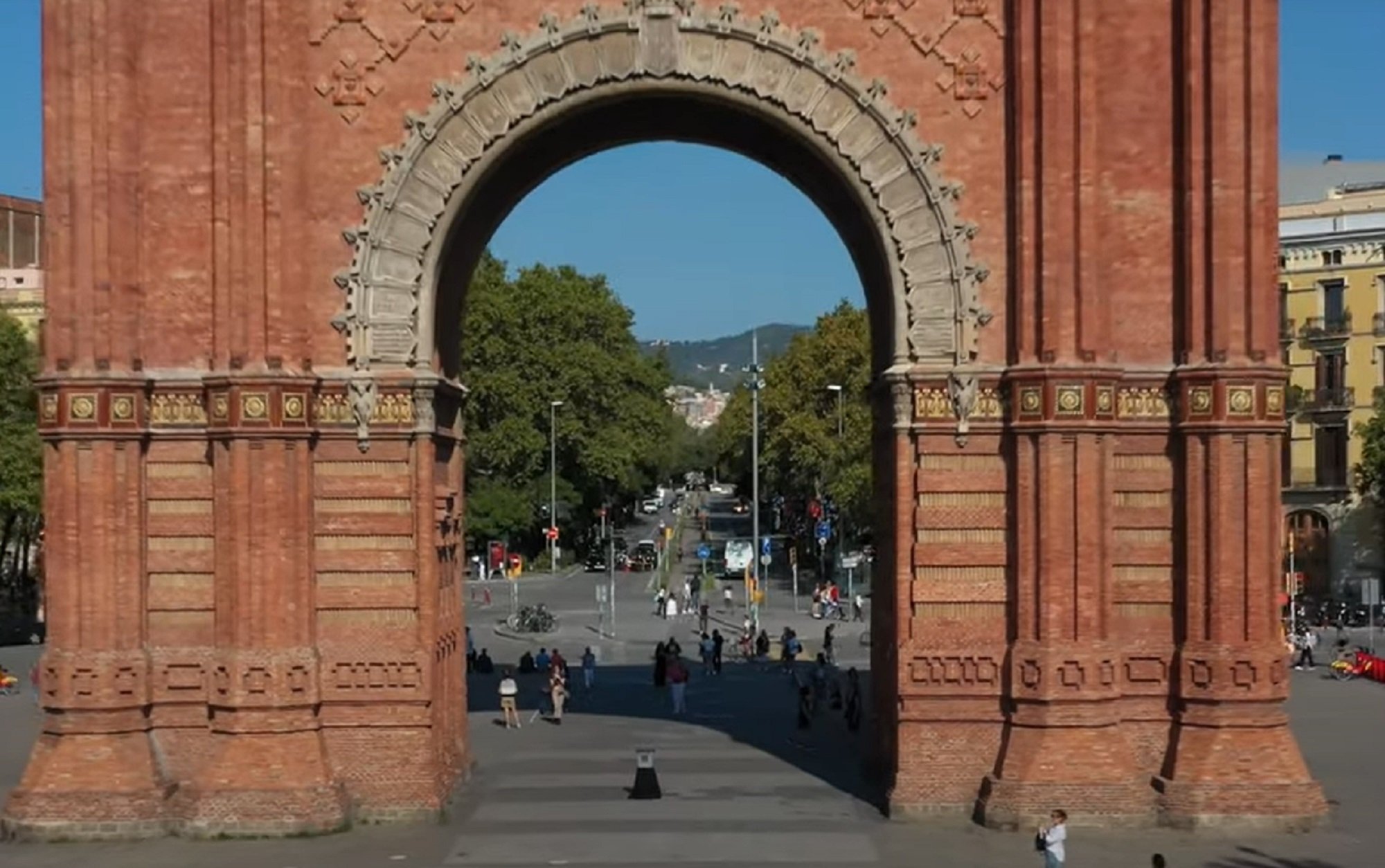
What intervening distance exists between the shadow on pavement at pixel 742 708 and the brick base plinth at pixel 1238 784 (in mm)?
3776

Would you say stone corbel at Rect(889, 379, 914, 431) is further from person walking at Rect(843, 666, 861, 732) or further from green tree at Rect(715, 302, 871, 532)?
green tree at Rect(715, 302, 871, 532)

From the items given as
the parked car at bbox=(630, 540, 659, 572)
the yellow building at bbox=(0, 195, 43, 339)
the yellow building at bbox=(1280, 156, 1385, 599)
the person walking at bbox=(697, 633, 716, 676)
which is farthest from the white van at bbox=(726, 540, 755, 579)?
the person walking at bbox=(697, 633, 716, 676)

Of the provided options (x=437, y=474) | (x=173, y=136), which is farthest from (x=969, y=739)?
(x=173, y=136)

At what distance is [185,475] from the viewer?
22969mm

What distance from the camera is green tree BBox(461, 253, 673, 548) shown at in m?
84.3

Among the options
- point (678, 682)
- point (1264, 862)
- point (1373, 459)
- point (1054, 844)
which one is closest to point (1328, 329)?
point (1373, 459)

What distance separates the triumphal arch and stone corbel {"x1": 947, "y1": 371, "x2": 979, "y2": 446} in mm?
42

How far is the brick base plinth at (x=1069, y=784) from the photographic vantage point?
22078mm

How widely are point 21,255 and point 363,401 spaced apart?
73.0 metres

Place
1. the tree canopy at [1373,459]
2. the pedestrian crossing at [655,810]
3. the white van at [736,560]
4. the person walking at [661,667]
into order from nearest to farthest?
the pedestrian crossing at [655,810] → the person walking at [661,667] → the tree canopy at [1373,459] → the white van at [736,560]

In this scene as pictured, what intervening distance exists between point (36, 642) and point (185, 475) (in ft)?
127

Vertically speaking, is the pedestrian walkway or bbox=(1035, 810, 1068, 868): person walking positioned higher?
bbox=(1035, 810, 1068, 868): person walking

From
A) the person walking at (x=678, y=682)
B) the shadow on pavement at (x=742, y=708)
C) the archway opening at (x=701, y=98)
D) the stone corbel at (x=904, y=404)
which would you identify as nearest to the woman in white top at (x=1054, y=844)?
the archway opening at (x=701, y=98)

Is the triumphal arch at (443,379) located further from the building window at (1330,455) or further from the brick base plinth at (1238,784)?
the building window at (1330,455)
